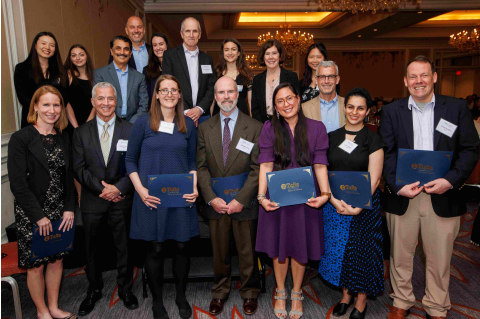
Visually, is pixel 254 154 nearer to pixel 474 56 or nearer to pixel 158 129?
pixel 158 129

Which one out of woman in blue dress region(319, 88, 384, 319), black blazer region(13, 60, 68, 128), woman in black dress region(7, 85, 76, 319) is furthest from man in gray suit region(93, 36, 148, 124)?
woman in blue dress region(319, 88, 384, 319)

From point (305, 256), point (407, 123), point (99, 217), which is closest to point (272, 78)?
point (407, 123)

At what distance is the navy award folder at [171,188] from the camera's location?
7.02ft

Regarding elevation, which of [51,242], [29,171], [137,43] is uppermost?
[137,43]

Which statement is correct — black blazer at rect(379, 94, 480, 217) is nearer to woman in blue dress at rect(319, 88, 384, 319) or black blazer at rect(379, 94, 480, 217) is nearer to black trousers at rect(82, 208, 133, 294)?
woman in blue dress at rect(319, 88, 384, 319)

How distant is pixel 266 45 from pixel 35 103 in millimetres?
2052

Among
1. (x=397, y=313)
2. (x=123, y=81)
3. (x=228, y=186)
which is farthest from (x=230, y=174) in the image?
(x=123, y=81)

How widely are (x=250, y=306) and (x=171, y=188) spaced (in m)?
1.09

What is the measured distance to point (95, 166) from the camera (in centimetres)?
232

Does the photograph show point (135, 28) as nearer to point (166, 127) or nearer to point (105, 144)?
point (105, 144)

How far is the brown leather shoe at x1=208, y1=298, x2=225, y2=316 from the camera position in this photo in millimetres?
2371

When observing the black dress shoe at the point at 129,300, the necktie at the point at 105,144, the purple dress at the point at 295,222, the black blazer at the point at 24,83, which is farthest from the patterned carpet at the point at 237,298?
the black blazer at the point at 24,83

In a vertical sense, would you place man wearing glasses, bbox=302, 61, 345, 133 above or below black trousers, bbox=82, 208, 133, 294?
above

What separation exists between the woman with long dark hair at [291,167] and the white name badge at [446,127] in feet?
2.43
